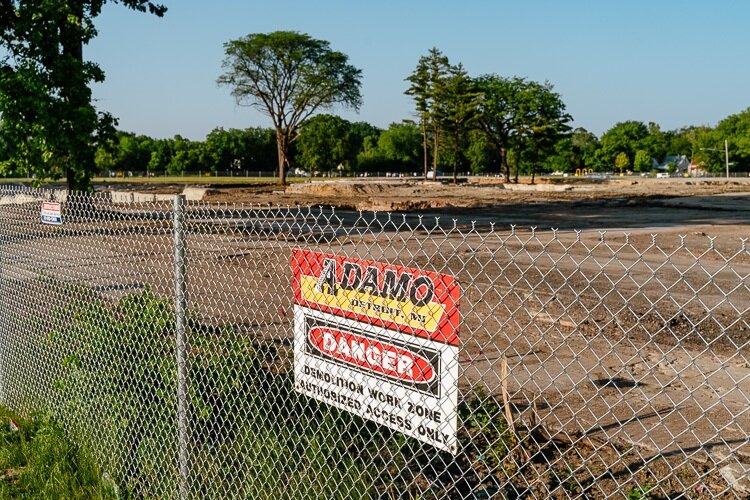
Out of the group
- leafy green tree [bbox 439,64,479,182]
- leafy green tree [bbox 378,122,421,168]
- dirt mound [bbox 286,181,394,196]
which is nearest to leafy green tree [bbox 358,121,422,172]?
leafy green tree [bbox 378,122,421,168]

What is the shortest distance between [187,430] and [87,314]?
79.9 inches

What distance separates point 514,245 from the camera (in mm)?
15734

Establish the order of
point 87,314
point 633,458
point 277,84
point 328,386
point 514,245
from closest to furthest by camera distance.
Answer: point 328,386, point 633,458, point 87,314, point 514,245, point 277,84

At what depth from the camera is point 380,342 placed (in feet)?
10.5

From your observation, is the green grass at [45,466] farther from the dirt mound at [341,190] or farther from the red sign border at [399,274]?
the dirt mound at [341,190]

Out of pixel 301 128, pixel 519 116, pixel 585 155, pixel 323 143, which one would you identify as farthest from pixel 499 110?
pixel 585 155

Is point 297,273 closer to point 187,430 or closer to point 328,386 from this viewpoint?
point 328,386

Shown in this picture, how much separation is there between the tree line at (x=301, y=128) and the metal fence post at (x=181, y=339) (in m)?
17.8

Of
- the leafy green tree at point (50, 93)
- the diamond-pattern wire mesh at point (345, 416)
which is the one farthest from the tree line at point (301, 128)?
the diamond-pattern wire mesh at point (345, 416)

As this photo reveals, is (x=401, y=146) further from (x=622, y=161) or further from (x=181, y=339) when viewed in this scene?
(x=181, y=339)

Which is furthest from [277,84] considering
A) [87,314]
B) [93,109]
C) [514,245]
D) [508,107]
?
[87,314]

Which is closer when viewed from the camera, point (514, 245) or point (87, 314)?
point (87, 314)

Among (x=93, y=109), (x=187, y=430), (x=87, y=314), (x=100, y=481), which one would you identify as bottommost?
(x=100, y=481)

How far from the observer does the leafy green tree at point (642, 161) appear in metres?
126
